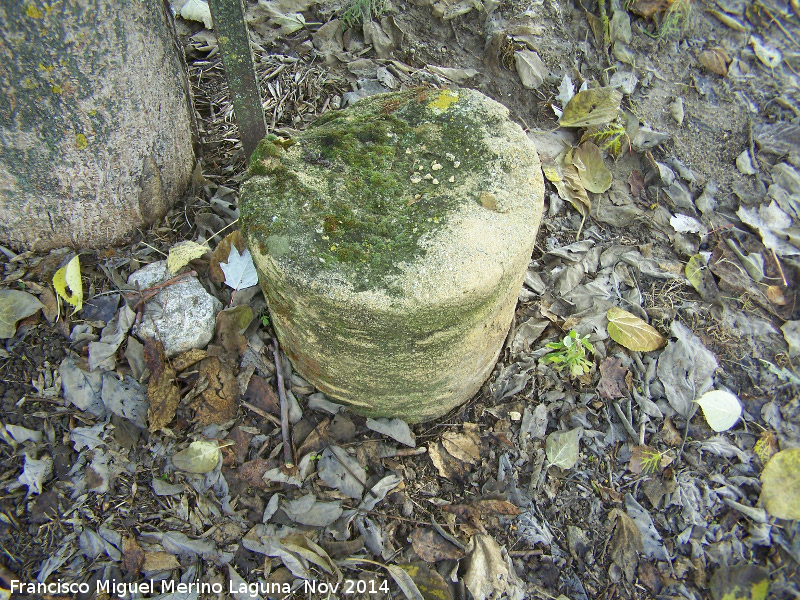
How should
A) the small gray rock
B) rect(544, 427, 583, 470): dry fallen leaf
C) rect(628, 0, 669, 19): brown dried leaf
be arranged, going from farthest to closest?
rect(628, 0, 669, 19): brown dried leaf, rect(544, 427, 583, 470): dry fallen leaf, the small gray rock

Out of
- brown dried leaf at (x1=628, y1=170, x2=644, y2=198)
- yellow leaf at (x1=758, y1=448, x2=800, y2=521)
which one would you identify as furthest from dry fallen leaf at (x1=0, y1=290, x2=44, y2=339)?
yellow leaf at (x1=758, y1=448, x2=800, y2=521)

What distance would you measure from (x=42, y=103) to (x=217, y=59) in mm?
1111

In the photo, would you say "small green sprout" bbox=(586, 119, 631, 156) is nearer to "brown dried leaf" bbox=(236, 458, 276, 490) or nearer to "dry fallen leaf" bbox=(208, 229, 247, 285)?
"dry fallen leaf" bbox=(208, 229, 247, 285)

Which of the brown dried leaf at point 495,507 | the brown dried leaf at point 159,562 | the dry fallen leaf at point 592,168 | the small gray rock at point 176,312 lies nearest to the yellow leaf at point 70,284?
the small gray rock at point 176,312

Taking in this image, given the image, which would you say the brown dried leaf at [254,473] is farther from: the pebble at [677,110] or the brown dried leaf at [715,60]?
the brown dried leaf at [715,60]

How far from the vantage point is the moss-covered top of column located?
1.37 m

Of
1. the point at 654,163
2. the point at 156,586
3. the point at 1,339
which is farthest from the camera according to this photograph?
the point at 654,163

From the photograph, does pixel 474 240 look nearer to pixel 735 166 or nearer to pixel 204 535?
pixel 204 535

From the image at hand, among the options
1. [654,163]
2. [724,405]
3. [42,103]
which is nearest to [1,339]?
[42,103]

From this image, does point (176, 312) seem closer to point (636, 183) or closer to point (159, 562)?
point (159, 562)

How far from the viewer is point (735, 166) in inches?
109

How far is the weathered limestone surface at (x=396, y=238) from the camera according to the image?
4.38 feet

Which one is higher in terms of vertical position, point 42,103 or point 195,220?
point 42,103

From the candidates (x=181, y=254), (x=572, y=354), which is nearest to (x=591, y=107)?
(x=572, y=354)
